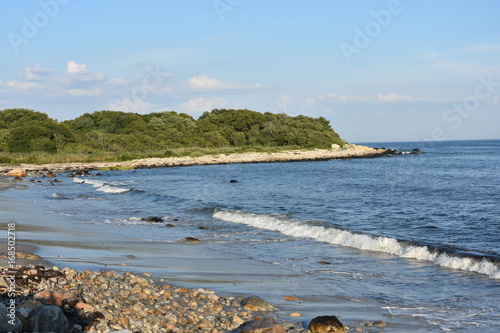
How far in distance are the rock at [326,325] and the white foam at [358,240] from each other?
6.24 meters

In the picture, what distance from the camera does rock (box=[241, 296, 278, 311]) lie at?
8.45 meters

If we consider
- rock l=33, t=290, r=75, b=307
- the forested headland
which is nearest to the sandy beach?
rock l=33, t=290, r=75, b=307

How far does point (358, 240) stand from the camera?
16.1 meters

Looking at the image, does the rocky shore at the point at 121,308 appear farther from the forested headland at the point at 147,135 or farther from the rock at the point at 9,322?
the forested headland at the point at 147,135

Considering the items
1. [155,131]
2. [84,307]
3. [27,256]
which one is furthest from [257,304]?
[155,131]

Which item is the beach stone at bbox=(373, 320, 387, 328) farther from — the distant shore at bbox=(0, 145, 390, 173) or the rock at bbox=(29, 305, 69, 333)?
A: the distant shore at bbox=(0, 145, 390, 173)

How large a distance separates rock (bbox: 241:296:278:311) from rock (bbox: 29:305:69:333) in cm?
333

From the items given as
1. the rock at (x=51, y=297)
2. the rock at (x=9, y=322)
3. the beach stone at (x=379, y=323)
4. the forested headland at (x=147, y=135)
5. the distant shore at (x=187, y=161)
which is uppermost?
the forested headland at (x=147, y=135)

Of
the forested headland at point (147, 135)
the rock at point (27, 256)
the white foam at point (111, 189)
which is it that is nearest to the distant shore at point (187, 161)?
the forested headland at point (147, 135)

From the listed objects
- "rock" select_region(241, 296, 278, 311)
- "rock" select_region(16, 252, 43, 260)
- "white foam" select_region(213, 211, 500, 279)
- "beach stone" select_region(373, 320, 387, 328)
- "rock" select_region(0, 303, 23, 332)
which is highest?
"rock" select_region(0, 303, 23, 332)

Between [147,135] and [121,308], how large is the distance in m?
102

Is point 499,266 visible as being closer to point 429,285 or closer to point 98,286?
point 429,285

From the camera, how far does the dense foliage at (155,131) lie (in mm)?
83531

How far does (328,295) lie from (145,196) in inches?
965
